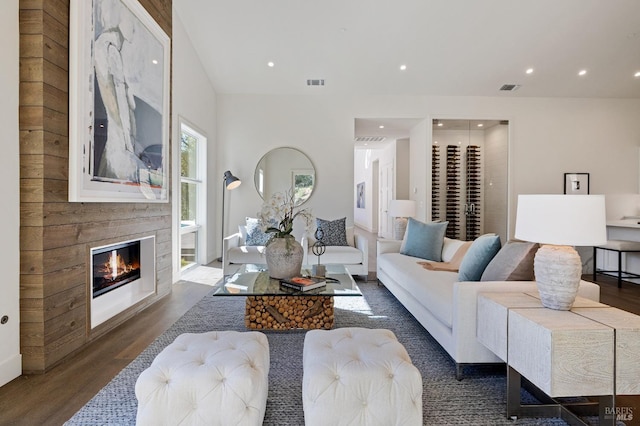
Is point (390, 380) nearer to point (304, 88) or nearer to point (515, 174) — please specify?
point (304, 88)

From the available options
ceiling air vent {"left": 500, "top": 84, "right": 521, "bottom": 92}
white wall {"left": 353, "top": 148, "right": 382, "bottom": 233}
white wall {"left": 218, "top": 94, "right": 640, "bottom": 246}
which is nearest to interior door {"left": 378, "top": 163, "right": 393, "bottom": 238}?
white wall {"left": 353, "top": 148, "right": 382, "bottom": 233}

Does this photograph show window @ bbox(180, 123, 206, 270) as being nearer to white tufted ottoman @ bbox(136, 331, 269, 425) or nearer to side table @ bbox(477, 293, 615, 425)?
white tufted ottoman @ bbox(136, 331, 269, 425)

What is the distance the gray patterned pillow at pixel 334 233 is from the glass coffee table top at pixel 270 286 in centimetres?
157

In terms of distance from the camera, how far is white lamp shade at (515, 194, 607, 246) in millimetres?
1667

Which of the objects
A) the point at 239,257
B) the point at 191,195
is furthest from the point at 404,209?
the point at 191,195

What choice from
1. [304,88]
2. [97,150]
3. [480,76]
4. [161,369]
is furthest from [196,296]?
[480,76]

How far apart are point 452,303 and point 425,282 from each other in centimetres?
59

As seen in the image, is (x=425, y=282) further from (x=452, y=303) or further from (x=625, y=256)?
(x=625, y=256)

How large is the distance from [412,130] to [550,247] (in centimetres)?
539

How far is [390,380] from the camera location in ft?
4.82

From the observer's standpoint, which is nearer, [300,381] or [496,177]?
[300,381]

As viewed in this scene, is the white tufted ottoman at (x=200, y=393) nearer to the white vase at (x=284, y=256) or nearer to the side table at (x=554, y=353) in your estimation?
the side table at (x=554, y=353)

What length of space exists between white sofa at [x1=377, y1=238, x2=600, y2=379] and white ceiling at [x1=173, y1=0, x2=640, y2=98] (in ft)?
10.8

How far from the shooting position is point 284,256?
2.90m
